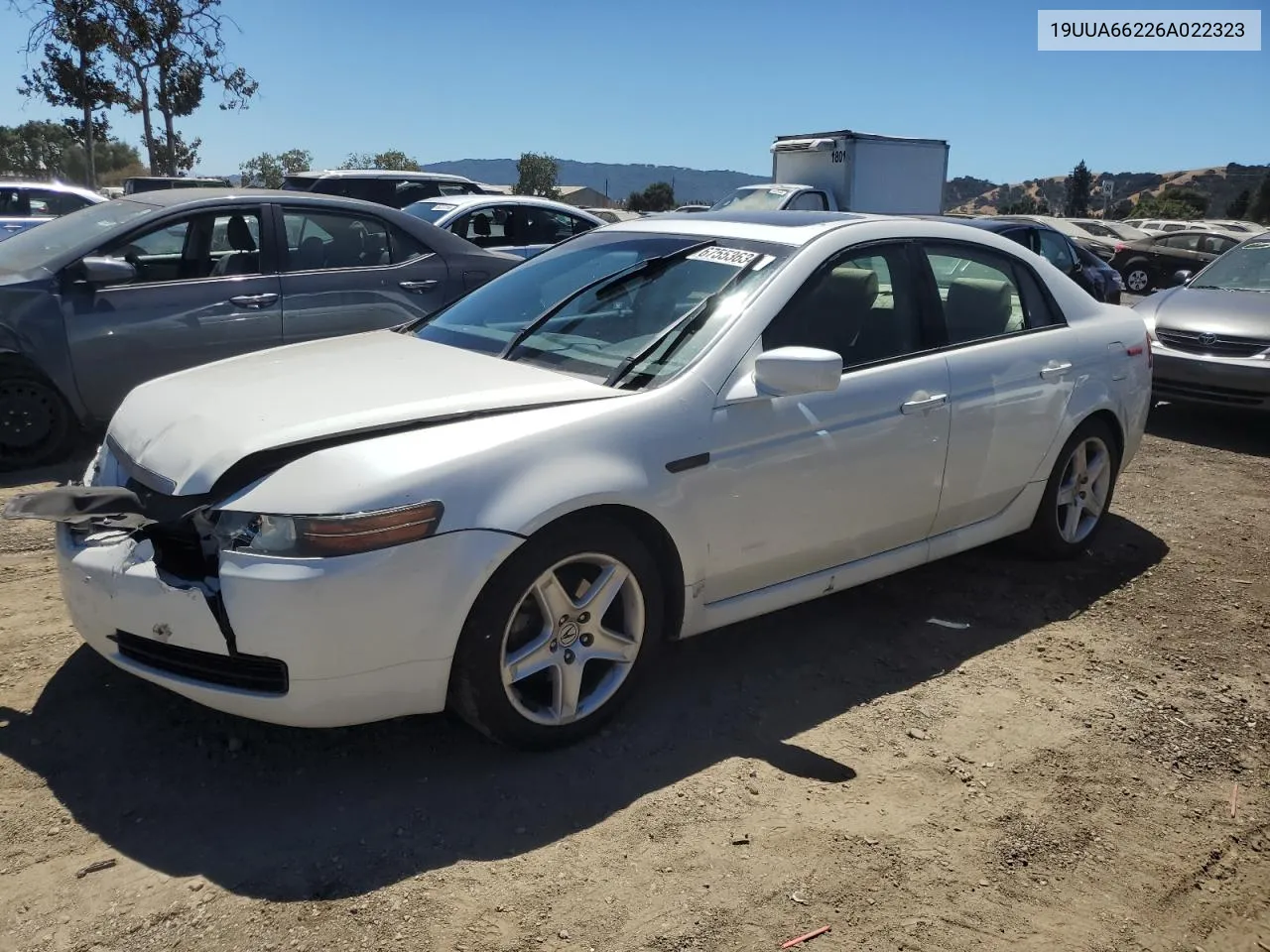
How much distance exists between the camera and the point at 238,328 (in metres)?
6.55

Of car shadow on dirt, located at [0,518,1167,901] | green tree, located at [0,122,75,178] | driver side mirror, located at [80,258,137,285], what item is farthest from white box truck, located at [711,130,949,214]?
green tree, located at [0,122,75,178]

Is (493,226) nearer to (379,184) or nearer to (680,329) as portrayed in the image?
(379,184)

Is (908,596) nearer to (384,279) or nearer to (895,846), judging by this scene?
(895,846)

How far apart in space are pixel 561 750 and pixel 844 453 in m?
1.45

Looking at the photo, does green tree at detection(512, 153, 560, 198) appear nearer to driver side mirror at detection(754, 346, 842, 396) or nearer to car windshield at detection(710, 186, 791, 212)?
car windshield at detection(710, 186, 791, 212)

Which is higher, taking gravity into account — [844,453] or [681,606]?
[844,453]

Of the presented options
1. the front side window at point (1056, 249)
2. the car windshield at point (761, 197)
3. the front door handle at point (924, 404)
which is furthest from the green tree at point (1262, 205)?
the front door handle at point (924, 404)

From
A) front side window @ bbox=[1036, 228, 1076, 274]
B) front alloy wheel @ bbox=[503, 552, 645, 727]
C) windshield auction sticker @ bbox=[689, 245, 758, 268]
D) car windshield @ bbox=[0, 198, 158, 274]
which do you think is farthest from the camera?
front side window @ bbox=[1036, 228, 1076, 274]

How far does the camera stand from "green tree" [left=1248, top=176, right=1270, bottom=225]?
177 ft

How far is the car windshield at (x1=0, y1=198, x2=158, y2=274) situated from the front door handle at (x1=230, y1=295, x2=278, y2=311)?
0.71 m

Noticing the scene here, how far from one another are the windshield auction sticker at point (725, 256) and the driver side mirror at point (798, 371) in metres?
0.58

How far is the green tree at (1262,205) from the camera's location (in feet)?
177

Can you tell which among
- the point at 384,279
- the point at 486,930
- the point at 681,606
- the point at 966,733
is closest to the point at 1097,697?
the point at 966,733

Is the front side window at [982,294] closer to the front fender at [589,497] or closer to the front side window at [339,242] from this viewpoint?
the front fender at [589,497]
